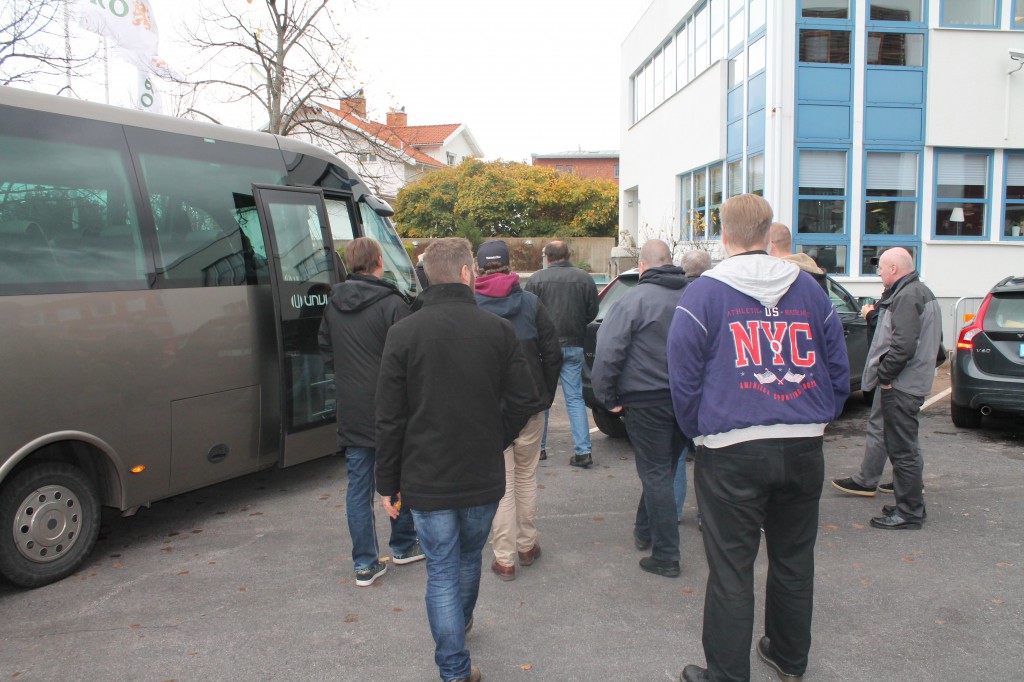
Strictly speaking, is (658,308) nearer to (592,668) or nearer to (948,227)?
(592,668)

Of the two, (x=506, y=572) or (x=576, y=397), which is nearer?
(x=506, y=572)

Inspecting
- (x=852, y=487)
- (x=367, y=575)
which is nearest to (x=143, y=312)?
(x=367, y=575)

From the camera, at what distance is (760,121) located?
14.8m

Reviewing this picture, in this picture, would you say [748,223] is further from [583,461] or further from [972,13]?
[972,13]

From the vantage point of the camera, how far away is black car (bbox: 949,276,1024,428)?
7.20 metres

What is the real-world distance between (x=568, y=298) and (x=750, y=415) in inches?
157

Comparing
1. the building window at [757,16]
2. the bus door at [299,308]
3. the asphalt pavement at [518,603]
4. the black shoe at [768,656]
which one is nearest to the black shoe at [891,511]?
the asphalt pavement at [518,603]

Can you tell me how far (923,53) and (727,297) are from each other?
1393 cm

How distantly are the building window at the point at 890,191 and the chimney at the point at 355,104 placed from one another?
34.4 feet

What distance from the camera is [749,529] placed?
3.02 meters

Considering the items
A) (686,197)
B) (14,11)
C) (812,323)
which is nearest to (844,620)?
(812,323)

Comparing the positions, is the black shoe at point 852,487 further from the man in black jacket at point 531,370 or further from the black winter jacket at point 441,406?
the black winter jacket at point 441,406

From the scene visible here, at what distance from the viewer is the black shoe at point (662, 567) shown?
4.52 metres

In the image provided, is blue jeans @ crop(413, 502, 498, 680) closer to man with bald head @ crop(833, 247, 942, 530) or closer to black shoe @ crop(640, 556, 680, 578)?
black shoe @ crop(640, 556, 680, 578)
